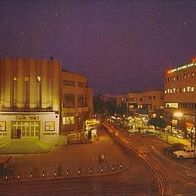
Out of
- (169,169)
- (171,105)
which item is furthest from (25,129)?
(171,105)

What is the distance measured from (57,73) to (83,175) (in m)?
28.9

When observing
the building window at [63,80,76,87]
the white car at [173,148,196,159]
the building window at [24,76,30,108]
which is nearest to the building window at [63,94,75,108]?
the building window at [63,80,76,87]

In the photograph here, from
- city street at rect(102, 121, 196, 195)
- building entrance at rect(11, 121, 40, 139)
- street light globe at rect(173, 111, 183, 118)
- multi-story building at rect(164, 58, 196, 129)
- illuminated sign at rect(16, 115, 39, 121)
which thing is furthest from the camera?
street light globe at rect(173, 111, 183, 118)

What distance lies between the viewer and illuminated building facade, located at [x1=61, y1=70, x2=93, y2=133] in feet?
215

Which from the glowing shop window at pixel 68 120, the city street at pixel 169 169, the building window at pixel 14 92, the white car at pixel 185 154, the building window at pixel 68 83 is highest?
the building window at pixel 68 83

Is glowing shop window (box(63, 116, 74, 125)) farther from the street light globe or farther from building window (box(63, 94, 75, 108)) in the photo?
the street light globe

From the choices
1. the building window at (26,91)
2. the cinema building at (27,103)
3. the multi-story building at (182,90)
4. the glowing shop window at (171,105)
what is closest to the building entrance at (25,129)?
the cinema building at (27,103)

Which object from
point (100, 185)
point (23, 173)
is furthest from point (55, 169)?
point (100, 185)

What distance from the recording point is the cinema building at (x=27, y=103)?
5991cm

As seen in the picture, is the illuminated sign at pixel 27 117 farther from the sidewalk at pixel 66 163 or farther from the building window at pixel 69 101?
the building window at pixel 69 101

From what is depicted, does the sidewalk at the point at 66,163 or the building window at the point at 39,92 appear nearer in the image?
the sidewalk at the point at 66,163

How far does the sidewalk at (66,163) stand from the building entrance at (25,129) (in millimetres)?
4929

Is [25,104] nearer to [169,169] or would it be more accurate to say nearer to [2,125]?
[2,125]

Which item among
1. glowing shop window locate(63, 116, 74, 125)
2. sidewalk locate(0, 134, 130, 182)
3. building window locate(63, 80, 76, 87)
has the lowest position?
sidewalk locate(0, 134, 130, 182)
